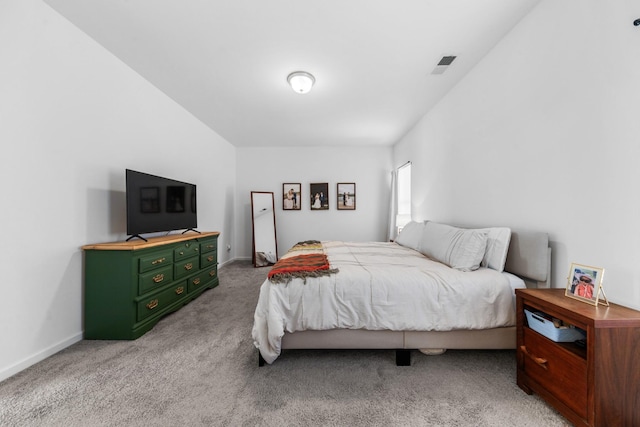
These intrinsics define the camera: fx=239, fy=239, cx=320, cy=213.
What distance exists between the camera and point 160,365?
1689 millimetres

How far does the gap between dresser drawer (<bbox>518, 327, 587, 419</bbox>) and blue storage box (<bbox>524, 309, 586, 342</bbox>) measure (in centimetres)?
3

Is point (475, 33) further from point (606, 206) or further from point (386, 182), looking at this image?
point (386, 182)

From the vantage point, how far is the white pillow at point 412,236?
9.95 ft

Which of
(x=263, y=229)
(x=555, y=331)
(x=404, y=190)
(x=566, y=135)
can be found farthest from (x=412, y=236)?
(x=263, y=229)

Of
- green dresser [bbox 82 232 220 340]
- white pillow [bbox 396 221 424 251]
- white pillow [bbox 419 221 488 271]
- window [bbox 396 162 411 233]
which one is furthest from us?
window [bbox 396 162 411 233]

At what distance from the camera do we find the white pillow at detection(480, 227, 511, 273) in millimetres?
1844

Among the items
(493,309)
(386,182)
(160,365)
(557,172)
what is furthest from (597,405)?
(386,182)

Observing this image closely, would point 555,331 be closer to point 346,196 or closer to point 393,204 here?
point 393,204

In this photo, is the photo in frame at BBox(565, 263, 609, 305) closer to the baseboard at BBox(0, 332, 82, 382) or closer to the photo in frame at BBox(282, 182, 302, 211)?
the baseboard at BBox(0, 332, 82, 382)

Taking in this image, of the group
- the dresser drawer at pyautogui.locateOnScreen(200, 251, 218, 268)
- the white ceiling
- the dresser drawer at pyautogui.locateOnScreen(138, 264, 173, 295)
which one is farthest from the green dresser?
the white ceiling

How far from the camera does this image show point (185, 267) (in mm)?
2807

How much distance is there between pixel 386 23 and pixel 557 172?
65.7 inches

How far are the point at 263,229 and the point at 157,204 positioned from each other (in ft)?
8.39

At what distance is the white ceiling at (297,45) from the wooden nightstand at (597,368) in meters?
2.08
